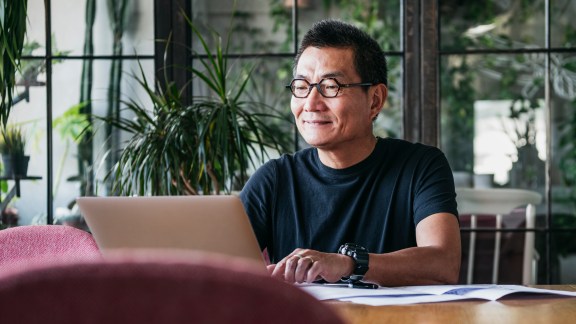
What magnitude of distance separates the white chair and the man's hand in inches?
104

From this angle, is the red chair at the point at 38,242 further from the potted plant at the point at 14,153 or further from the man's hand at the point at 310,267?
the potted plant at the point at 14,153

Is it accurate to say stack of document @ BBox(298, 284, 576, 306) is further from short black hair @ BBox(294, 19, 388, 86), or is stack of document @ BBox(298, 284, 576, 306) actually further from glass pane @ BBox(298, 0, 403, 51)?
glass pane @ BBox(298, 0, 403, 51)

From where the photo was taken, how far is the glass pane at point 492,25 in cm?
445

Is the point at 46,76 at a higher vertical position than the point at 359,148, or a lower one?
higher

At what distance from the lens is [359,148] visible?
8.38ft

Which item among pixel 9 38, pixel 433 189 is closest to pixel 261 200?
pixel 433 189

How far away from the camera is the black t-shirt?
245 cm

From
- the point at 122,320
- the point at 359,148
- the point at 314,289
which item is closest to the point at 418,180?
the point at 359,148

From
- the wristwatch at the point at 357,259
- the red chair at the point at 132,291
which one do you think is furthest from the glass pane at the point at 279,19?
the red chair at the point at 132,291

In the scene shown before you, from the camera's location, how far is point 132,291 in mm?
551

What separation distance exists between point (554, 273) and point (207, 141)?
1839 millimetres

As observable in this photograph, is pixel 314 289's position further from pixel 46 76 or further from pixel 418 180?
pixel 46 76

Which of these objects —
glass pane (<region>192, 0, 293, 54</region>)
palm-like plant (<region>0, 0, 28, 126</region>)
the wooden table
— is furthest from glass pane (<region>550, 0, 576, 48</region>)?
the wooden table

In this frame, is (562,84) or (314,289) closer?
(314,289)
